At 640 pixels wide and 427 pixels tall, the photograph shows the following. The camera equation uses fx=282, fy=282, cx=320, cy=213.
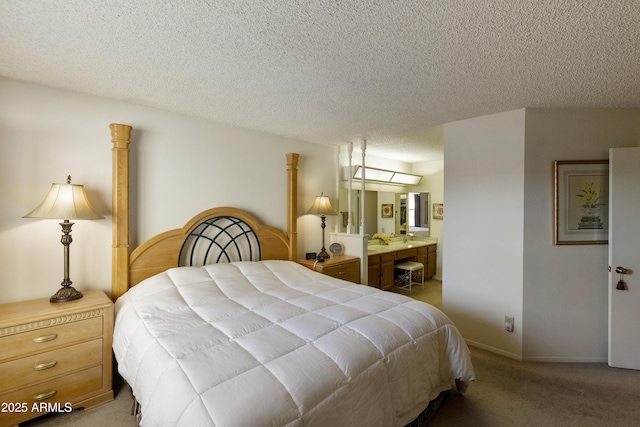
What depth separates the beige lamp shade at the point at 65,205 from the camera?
1.98 metres

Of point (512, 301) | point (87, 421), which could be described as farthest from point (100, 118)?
point (512, 301)

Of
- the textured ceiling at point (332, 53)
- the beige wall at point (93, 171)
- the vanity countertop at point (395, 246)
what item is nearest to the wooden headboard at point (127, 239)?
the beige wall at point (93, 171)

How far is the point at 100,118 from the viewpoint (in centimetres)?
240

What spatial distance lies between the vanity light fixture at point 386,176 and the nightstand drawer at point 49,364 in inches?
136

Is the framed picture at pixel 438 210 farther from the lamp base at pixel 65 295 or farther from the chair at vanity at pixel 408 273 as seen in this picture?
the lamp base at pixel 65 295

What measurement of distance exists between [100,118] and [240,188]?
1.38 meters

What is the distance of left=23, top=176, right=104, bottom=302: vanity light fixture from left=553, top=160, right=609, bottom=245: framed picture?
392cm

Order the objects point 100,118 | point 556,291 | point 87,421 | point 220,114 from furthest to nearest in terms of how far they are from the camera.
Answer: point 220,114, point 556,291, point 100,118, point 87,421

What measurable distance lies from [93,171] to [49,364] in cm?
145

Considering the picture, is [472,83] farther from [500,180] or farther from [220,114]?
[220,114]

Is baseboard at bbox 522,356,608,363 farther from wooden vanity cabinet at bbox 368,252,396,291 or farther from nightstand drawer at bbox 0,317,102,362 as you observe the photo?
nightstand drawer at bbox 0,317,102,362

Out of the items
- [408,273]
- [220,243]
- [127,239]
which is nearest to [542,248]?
[408,273]

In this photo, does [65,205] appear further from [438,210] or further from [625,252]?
[438,210]

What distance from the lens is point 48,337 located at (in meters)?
1.83
